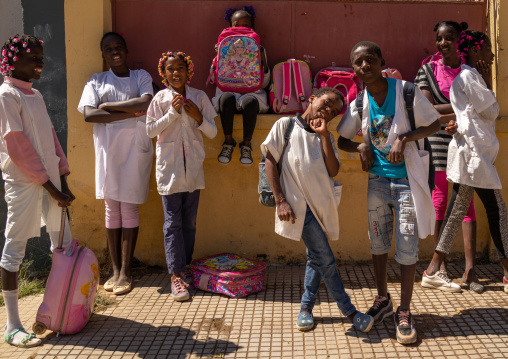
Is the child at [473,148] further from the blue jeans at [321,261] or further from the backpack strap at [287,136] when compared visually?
the backpack strap at [287,136]

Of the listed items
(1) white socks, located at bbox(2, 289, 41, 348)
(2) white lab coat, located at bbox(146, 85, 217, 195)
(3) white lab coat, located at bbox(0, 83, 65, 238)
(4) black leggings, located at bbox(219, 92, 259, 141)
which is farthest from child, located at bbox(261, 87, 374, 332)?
(1) white socks, located at bbox(2, 289, 41, 348)

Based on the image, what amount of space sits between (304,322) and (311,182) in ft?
3.44

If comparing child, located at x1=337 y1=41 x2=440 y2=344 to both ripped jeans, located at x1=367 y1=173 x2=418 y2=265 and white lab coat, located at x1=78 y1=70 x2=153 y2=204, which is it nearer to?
ripped jeans, located at x1=367 y1=173 x2=418 y2=265

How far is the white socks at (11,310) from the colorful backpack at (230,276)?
1539 mm

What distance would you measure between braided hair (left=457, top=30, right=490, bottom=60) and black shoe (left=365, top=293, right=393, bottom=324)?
2.26 m

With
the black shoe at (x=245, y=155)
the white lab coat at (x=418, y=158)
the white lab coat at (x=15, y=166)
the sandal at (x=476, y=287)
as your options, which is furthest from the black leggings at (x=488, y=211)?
the white lab coat at (x=15, y=166)

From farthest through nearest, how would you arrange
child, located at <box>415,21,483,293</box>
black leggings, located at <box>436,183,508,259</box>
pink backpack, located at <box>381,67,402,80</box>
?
Answer: pink backpack, located at <box>381,67,402,80</box> < child, located at <box>415,21,483,293</box> < black leggings, located at <box>436,183,508,259</box>

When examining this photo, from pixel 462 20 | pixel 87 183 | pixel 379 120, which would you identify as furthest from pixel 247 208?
pixel 462 20

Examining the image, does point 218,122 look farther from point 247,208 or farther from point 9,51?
point 9,51

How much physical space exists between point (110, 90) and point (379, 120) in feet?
8.33

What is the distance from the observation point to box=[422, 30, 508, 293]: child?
4.54 m

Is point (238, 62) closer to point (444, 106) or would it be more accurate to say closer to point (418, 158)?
point (444, 106)

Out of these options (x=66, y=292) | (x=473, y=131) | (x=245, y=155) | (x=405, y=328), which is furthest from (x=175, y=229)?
(x=473, y=131)

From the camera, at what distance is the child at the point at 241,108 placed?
5.21m
